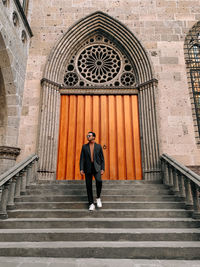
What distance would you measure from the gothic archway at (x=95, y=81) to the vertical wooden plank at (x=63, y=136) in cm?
15

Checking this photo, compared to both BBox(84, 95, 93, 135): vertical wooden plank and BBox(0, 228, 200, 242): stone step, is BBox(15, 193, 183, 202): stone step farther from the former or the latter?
BBox(84, 95, 93, 135): vertical wooden plank

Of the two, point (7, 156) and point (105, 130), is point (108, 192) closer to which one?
point (105, 130)

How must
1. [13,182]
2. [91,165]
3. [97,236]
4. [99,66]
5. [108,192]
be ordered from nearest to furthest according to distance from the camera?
[97,236] → [91,165] → [13,182] → [108,192] → [99,66]

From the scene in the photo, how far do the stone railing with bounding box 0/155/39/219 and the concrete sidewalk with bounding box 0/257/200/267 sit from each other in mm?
1176

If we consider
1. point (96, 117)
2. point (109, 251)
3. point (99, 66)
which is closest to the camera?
point (109, 251)

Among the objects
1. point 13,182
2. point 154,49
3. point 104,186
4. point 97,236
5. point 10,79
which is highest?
point 154,49

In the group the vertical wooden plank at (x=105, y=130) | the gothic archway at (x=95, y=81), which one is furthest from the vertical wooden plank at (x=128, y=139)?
the vertical wooden plank at (x=105, y=130)

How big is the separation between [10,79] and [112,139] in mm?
3358

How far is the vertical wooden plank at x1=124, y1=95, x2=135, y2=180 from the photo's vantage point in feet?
18.1

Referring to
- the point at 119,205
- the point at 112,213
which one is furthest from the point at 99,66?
the point at 112,213

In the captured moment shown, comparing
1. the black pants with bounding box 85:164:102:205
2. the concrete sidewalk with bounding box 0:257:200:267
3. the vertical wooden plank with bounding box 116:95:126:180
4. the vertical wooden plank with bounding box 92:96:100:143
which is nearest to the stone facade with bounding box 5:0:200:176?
the vertical wooden plank with bounding box 116:95:126:180

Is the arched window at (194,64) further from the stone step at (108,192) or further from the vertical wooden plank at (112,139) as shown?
the stone step at (108,192)

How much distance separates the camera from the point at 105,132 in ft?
19.0

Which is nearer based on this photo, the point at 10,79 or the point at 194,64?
the point at 10,79
